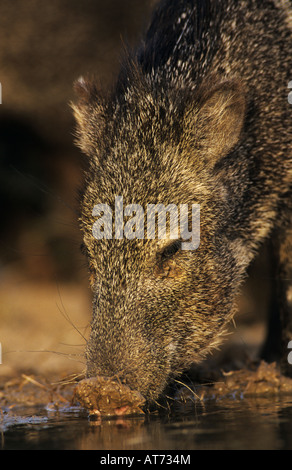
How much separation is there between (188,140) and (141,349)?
1676 mm

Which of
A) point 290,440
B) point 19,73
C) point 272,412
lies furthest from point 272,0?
point 290,440

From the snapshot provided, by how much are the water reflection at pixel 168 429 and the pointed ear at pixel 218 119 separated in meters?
1.91

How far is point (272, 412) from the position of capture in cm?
459

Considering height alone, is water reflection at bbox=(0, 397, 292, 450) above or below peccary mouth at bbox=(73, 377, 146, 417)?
below

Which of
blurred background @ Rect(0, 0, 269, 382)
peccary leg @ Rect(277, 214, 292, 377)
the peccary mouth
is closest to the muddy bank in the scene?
the peccary mouth

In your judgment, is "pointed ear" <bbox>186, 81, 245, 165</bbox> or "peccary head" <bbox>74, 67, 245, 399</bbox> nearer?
"peccary head" <bbox>74, 67, 245, 399</bbox>

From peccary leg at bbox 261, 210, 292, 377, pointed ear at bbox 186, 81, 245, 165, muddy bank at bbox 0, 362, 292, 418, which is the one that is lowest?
muddy bank at bbox 0, 362, 292, 418

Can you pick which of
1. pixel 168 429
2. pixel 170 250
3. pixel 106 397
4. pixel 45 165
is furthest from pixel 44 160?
pixel 168 429

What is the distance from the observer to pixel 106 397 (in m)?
4.34

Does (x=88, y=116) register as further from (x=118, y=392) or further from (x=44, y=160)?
(x=44, y=160)

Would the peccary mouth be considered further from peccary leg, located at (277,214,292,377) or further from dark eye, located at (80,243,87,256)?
peccary leg, located at (277,214,292,377)

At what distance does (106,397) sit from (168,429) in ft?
1.45

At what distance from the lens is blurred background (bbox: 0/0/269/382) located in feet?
24.7

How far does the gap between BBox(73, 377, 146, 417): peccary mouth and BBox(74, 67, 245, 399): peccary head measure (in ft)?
0.28
